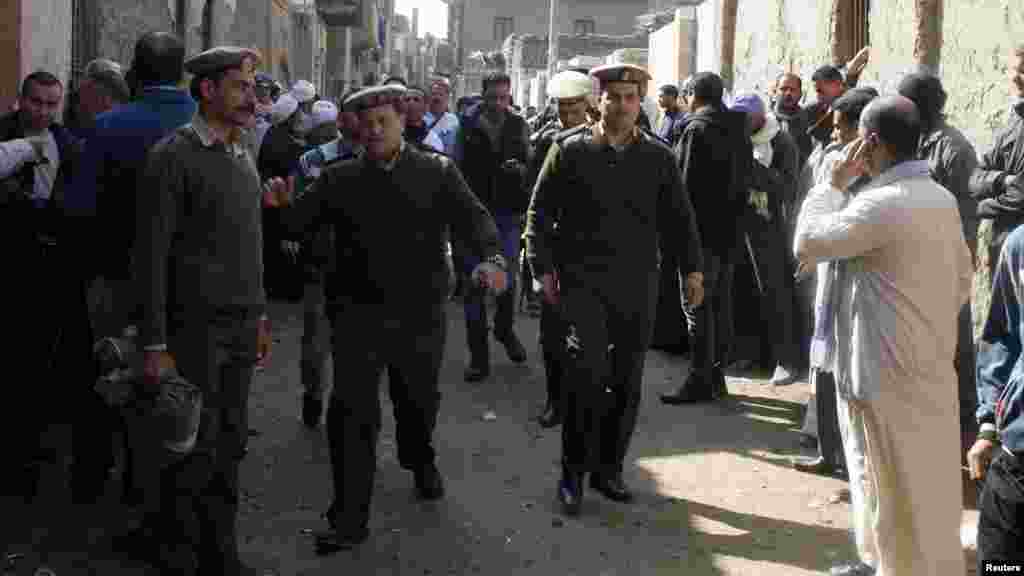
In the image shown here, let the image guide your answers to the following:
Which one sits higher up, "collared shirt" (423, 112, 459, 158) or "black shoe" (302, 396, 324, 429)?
"collared shirt" (423, 112, 459, 158)

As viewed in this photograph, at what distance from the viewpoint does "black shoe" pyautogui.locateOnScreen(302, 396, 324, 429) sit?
741cm

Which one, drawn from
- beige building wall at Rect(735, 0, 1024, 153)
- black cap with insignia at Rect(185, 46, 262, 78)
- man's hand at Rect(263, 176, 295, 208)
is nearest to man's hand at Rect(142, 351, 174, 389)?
man's hand at Rect(263, 176, 295, 208)

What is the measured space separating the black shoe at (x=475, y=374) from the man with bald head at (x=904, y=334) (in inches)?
181

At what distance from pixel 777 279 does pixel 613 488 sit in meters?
3.28

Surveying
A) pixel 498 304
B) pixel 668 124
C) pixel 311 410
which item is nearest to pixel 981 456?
pixel 311 410

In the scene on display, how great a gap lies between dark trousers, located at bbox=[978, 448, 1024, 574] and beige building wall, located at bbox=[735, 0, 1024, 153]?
3.53 metres

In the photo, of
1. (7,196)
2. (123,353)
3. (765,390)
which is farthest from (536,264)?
(765,390)

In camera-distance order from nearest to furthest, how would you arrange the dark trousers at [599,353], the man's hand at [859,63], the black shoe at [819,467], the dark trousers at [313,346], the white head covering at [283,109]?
the dark trousers at [599,353] → the black shoe at [819,467] → the dark trousers at [313,346] → the white head covering at [283,109] → the man's hand at [859,63]

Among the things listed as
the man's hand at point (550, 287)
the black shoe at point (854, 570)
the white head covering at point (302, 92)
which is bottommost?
the black shoe at point (854, 570)

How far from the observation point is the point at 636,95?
6.04 m

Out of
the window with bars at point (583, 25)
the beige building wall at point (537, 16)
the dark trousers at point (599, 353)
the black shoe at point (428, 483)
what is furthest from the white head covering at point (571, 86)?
the beige building wall at point (537, 16)

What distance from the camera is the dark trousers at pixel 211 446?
4.86m

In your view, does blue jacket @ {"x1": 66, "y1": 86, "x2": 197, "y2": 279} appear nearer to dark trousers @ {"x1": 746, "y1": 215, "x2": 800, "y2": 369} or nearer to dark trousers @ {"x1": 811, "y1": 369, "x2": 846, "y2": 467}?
dark trousers @ {"x1": 811, "y1": 369, "x2": 846, "y2": 467}

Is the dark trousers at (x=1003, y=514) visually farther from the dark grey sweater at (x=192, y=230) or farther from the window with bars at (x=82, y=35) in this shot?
the window with bars at (x=82, y=35)
